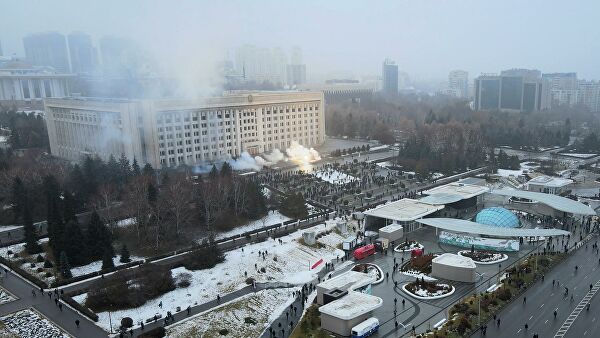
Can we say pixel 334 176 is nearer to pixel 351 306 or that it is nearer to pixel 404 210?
pixel 404 210

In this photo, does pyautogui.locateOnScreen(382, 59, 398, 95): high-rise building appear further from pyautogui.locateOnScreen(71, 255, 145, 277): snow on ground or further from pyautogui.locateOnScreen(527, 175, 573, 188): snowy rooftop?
pyautogui.locateOnScreen(71, 255, 145, 277): snow on ground

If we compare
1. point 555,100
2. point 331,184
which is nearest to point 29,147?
point 331,184

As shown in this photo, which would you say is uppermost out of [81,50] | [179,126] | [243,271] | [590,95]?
[81,50]

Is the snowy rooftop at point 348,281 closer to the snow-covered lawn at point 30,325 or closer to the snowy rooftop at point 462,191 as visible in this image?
the snow-covered lawn at point 30,325

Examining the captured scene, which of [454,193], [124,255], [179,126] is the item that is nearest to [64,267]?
[124,255]

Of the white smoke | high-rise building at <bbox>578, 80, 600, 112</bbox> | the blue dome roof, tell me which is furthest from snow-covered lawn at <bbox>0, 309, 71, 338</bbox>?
high-rise building at <bbox>578, 80, 600, 112</bbox>

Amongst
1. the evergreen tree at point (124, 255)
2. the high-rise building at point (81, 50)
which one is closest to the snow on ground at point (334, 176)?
the evergreen tree at point (124, 255)

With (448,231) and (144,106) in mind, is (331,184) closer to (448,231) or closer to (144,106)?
(448,231)
